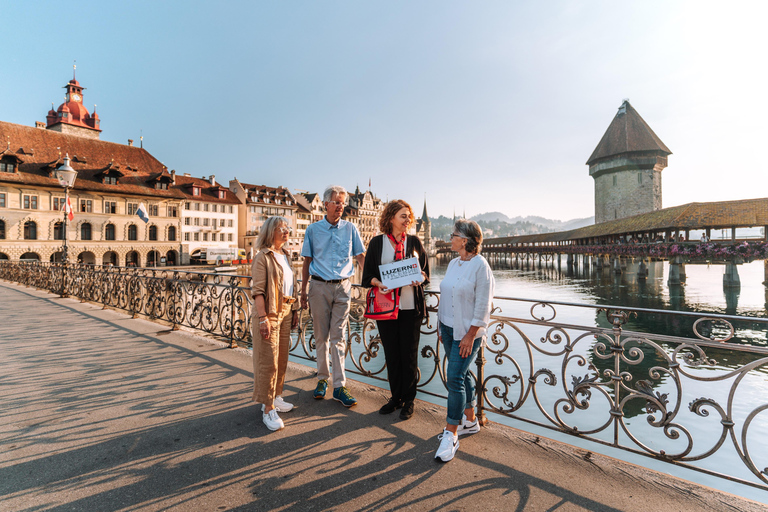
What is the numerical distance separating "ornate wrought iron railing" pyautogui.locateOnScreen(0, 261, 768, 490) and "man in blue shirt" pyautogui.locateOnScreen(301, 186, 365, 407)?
559 mm

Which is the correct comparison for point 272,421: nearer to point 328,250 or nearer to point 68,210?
point 328,250

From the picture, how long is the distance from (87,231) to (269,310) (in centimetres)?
4330

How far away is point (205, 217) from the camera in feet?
162

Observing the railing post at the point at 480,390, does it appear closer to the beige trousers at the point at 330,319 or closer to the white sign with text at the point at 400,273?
the white sign with text at the point at 400,273

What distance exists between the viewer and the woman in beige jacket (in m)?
3.13

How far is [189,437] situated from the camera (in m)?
2.96

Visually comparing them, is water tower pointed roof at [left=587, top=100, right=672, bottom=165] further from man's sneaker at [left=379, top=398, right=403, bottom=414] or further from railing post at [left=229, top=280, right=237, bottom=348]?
man's sneaker at [left=379, top=398, right=403, bottom=414]

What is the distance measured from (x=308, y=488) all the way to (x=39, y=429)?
246 cm

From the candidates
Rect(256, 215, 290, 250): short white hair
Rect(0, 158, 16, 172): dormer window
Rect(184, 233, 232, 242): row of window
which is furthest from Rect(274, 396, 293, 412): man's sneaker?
Rect(184, 233, 232, 242): row of window

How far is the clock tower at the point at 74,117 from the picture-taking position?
50.1 metres

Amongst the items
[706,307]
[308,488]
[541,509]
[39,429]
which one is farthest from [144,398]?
[706,307]

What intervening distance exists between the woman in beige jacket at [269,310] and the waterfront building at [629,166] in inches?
2455

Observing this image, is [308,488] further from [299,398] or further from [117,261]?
[117,261]

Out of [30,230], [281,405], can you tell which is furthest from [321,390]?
[30,230]
